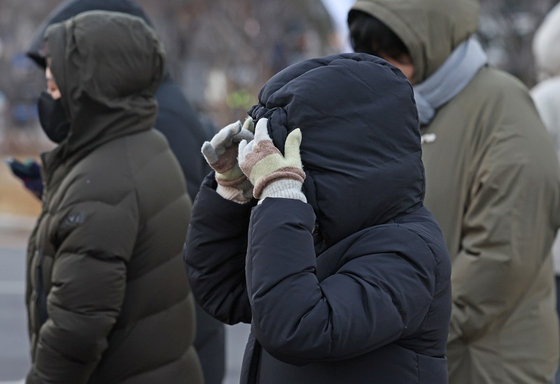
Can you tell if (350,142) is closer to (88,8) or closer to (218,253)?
(218,253)

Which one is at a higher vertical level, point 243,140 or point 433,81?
point 243,140

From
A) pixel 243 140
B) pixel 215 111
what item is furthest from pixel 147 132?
pixel 215 111

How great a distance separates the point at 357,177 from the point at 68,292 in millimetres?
1173

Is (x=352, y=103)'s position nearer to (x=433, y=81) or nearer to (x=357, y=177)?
(x=357, y=177)

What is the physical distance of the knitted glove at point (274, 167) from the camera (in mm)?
1834

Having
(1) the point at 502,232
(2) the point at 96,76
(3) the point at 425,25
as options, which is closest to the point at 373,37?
(3) the point at 425,25

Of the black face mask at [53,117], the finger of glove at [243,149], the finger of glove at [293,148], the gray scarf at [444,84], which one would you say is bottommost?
the black face mask at [53,117]

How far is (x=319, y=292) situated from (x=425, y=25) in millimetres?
1382

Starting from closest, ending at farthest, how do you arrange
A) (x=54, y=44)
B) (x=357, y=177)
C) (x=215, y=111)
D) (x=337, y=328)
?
(x=337, y=328) → (x=357, y=177) → (x=54, y=44) → (x=215, y=111)

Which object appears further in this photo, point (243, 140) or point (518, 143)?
point (518, 143)

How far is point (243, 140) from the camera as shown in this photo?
1920mm

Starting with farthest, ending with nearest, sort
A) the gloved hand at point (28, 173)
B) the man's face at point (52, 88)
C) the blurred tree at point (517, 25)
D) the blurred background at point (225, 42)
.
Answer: the blurred background at point (225, 42) → the blurred tree at point (517, 25) → the gloved hand at point (28, 173) → the man's face at point (52, 88)

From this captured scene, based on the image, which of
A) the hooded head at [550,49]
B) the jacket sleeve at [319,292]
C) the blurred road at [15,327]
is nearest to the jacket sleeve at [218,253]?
the jacket sleeve at [319,292]

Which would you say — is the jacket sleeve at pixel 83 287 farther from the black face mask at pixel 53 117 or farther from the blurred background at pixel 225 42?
the blurred background at pixel 225 42
